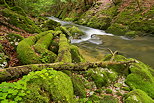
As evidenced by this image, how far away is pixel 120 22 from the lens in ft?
62.5

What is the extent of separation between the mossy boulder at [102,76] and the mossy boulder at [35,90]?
233cm

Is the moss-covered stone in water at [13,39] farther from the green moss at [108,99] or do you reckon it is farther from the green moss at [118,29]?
the green moss at [118,29]

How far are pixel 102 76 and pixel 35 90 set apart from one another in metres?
3.50

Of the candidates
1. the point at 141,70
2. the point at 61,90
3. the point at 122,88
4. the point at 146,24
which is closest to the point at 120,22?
the point at 146,24

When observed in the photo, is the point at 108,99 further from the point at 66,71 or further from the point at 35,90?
the point at 35,90

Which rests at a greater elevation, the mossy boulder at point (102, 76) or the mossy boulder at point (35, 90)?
the mossy boulder at point (35, 90)

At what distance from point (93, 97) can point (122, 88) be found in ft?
5.31

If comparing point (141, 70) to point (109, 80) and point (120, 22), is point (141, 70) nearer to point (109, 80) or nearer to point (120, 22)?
point (109, 80)

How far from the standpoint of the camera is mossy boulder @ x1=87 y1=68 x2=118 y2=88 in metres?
5.00

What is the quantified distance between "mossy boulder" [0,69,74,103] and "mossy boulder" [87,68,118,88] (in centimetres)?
233

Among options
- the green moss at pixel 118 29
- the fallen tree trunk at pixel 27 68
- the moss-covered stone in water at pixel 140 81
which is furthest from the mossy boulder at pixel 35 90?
the green moss at pixel 118 29

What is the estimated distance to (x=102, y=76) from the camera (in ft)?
17.2

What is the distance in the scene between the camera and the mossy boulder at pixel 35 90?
1945 mm

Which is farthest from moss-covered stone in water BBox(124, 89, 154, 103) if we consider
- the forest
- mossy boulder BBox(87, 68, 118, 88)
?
mossy boulder BBox(87, 68, 118, 88)
